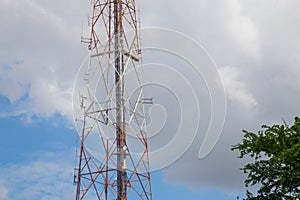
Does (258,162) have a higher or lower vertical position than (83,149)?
lower

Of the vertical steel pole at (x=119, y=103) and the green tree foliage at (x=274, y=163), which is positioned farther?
the vertical steel pole at (x=119, y=103)

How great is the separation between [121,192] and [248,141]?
1227 cm

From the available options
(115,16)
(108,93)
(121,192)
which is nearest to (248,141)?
(121,192)

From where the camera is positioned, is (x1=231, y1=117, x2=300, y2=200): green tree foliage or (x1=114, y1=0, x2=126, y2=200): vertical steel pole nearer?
(x1=231, y1=117, x2=300, y2=200): green tree foliage

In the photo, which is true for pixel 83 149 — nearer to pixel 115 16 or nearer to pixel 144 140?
pixel 144 140

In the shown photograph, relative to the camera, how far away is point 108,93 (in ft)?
112

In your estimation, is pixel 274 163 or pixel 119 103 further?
pixel 119 103

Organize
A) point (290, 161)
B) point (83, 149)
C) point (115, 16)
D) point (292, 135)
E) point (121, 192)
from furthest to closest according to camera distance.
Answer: point (115, 16) → point (83, 149) → point (121, 192) → point (292, 135) → point (290, 161)

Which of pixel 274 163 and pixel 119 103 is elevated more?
pixel 119 103

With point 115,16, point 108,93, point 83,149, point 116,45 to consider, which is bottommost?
point 83,149

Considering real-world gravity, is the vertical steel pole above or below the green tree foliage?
above

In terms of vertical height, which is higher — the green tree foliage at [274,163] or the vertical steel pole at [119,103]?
the vertical steel pole at [119,103]

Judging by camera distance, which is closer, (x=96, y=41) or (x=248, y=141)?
(x=248, y=141)

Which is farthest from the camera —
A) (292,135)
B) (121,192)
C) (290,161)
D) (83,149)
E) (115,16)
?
(115,16)
